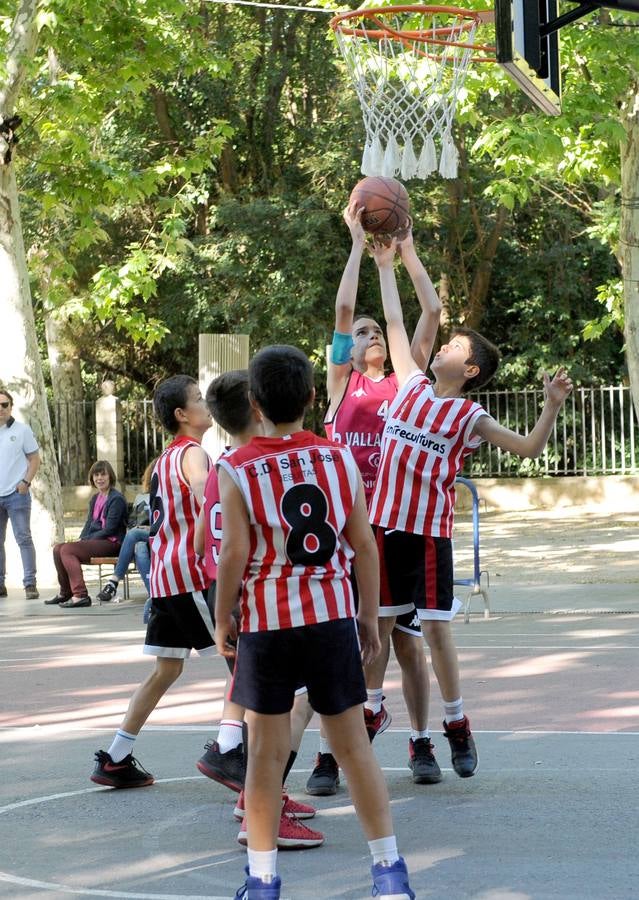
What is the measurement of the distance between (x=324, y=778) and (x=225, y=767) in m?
0.51

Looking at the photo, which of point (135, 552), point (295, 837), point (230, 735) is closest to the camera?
point (295, 837)

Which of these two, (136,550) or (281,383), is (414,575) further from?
(136,550)

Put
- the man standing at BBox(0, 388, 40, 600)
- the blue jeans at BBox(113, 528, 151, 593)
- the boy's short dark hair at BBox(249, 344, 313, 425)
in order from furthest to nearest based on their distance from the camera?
the man standing at BBox(0, 388, 40, 600) → the blue jeans at BBox(113, 528, 151, 593) → the boy's short dark hair at BBox(249, 344, 313, 425)

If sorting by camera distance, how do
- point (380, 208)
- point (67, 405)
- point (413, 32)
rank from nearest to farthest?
point (380, 208) → point (413, 32) → point (67, 405)

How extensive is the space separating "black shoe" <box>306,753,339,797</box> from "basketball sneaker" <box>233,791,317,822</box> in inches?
13.5

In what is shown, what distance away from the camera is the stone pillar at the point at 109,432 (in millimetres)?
25172

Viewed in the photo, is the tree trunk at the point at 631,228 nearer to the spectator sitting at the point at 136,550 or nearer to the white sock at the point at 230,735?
the spectator sitting at the point at 136,550

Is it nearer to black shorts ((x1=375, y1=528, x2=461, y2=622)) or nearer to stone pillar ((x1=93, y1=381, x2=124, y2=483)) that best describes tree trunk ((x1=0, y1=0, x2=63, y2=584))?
stone pillar ((x1=93, y1=381, x2=124, y2=483))

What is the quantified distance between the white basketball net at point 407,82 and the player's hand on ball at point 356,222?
436cm

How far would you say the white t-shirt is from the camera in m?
14.6

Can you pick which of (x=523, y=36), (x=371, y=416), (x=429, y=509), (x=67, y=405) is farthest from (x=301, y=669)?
(x=67, y=405)

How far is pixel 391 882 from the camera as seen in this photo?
4227mm

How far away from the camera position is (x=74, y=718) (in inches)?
318

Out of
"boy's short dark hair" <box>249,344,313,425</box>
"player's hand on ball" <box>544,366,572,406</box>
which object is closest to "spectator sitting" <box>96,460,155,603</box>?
"player's hand on ball" <box>544,366,572,406</box>
